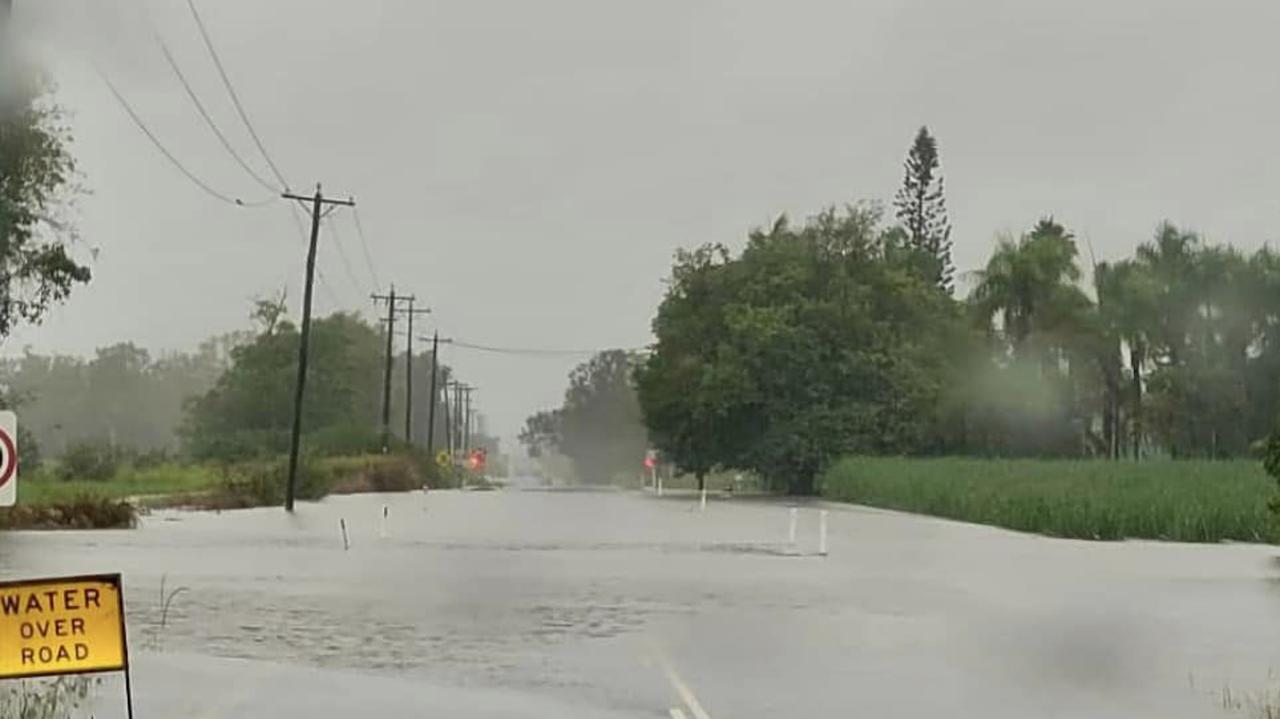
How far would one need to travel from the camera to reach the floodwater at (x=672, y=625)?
1398 centimetres

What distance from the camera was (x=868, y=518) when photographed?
58844 mm

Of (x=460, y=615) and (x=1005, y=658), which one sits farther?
(x=460, y=615)

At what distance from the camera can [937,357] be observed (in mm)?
89750

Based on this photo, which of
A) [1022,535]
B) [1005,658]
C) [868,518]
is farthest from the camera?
[868,518]

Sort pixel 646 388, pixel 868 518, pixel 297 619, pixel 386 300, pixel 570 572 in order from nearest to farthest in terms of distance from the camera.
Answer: pixel 297 619 < pixel 570 572 < pixel 868 518 < pixel 646 388 < pixel 386 300

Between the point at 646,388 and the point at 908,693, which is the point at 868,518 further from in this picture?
the point at 908,693

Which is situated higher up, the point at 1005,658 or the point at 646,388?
the point at 646,388

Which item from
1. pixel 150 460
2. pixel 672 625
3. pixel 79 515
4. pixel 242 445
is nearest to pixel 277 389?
pixel 242 445

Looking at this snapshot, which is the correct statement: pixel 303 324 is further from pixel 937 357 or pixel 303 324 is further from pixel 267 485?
pixel 937 357

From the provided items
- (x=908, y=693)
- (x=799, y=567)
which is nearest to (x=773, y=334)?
(x=799, y=567)

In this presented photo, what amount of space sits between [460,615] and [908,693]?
8324 millimetres

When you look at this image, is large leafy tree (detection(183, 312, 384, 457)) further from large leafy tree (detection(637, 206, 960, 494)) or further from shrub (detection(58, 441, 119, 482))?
shrub (detection(58, 441, 119, 482))

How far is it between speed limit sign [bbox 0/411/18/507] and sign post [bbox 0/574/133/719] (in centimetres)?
90

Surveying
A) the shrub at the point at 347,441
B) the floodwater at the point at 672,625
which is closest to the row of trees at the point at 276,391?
the shrub at the point at 347,441
